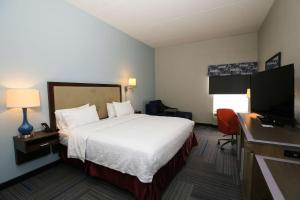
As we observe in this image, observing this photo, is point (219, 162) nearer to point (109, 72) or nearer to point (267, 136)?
point (267, 136)

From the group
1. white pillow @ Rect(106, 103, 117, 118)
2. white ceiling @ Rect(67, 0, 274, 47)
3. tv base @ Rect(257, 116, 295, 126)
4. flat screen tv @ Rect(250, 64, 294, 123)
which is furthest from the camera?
white pillow @ Rect(106, 103, 117, 118)

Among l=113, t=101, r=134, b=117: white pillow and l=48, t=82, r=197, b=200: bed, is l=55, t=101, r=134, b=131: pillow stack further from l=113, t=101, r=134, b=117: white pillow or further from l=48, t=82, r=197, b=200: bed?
l=113, t=101, r=134, b=117: white pillow

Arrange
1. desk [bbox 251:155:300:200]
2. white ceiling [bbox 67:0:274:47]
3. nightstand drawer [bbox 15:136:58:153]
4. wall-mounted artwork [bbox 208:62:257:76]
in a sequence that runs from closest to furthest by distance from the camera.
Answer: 1. desk [bbox 251:155:300:200]
2. nightstand drawer [bbox 15:136:58:153]
3. white ceiling [bbox 67:0:274:47]
4. wall-mounted artwork [bbox 208:62:257:76]

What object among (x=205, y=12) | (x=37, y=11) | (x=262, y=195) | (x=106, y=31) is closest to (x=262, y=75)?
(x=262, y=195)

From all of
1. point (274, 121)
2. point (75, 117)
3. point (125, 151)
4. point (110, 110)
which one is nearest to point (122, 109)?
point (110, 110)

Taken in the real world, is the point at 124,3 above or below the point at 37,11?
above

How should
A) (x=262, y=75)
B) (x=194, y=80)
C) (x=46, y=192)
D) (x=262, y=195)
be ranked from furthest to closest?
1. (x=194, y=80)
2. (x=262, y=75)
3. (x=46, y=192)
4. (x=262, y=195)

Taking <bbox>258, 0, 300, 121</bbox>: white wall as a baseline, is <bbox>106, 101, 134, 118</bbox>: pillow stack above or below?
below

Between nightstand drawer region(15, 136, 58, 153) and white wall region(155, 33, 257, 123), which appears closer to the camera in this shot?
nightstand drawer region(15, 136, 58, 153)

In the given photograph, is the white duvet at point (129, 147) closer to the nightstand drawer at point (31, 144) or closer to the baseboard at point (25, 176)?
the nightstand drawer at point (31, 144)

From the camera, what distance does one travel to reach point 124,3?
9.18 ft

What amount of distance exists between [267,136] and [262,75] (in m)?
1.12

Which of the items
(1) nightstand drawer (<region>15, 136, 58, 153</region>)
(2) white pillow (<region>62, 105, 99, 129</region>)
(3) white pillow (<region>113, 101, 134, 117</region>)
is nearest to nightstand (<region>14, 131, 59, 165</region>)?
(1) nightstand drawer (<region>15, 136, 58, 153</region>)

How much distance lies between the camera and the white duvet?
1.63 meters
